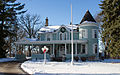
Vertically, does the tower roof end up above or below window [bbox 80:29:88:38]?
above

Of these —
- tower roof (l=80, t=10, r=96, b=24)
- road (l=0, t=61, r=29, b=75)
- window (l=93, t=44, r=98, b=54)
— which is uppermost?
tower roof (l=80, t=10, r=96, b=24)

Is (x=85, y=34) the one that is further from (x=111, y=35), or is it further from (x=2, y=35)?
(x=2, y=35)

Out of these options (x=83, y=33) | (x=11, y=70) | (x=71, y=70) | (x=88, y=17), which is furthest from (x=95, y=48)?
(x=11, y=70)

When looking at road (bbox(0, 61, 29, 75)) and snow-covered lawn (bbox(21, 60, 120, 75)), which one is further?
road (bbox(0, 61, 29, 75))

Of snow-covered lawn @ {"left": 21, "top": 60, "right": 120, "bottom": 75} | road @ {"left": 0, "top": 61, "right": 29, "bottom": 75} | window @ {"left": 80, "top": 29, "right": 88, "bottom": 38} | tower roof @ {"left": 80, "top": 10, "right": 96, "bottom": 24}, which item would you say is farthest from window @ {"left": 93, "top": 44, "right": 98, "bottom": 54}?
road @ {"left": 0, "top": 61, "right": 29, "bottom": 75}

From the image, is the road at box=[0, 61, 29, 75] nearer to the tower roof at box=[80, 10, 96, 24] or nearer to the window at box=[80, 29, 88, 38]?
the window at box=[80, 29, 88, 38]

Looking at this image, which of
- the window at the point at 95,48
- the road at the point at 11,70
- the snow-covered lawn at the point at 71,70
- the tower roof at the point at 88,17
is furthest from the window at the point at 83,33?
the road at the point at 11,70

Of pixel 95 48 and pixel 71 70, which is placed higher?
pixel 95 48

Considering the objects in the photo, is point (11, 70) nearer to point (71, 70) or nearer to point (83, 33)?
point (71, 70)

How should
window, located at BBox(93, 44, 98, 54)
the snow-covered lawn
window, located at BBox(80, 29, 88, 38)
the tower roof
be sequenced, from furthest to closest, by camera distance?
the tower roof < window, located at BBox(80, 29, 88, 38) < window, located at BBox(93, 44, 98, 54) < the snow-covered lawn

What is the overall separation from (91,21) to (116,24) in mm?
5403

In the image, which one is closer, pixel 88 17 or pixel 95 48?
pixel 95 48

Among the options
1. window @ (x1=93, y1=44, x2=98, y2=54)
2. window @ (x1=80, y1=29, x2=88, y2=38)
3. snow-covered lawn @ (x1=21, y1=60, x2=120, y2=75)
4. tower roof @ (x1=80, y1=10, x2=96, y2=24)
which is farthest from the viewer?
tower roof @ (x1=80, y1=10, x2=96, y2=24)

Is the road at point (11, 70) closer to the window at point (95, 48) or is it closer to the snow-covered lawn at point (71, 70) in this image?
the snow-covered lawn at point (71, 70)
